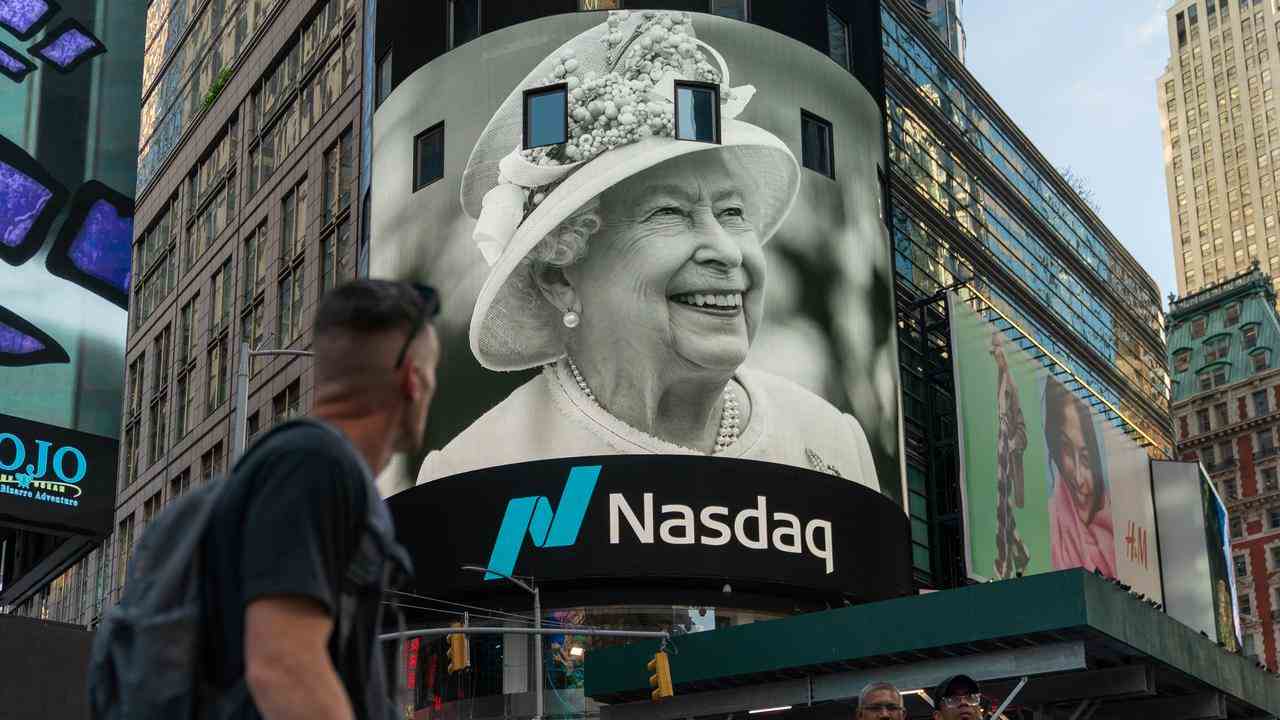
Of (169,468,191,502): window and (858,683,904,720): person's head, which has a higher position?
(169,468,191,502): window

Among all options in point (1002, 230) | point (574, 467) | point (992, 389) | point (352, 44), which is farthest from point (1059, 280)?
point (574, 467)

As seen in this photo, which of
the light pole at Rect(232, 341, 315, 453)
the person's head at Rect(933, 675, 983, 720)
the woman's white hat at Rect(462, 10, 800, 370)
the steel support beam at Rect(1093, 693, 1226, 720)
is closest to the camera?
the person's head at Rect(933, 675, 983, 720)

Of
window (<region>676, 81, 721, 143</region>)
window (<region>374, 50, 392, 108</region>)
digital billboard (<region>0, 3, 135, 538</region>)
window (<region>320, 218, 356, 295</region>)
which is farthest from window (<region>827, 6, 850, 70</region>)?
digital billboard (<region>0, 3, 135, 538</region>)

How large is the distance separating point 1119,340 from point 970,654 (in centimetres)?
5878

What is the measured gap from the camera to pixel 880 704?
24.6 ft

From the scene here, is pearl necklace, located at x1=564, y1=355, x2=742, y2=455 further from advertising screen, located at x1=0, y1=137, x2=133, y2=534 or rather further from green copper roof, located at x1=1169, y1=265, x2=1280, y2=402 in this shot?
green copper roof, located at x1=1169, y1=265, x2=1280, y2=402

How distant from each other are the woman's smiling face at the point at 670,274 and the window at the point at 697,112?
0.73m

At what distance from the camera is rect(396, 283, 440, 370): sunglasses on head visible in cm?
329

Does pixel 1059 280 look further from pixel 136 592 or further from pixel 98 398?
pixel 136 592

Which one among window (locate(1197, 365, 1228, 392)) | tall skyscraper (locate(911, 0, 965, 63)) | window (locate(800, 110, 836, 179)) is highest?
tall skyscraper (locate(911, 0, 965, 63))

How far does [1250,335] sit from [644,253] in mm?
99112

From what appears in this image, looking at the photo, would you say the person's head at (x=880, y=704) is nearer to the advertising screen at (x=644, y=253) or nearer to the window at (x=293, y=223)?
the advertising screen at (x=644, y=253)

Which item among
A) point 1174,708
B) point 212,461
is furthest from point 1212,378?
point 1174,708

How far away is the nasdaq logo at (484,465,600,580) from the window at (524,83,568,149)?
28.4 feet
